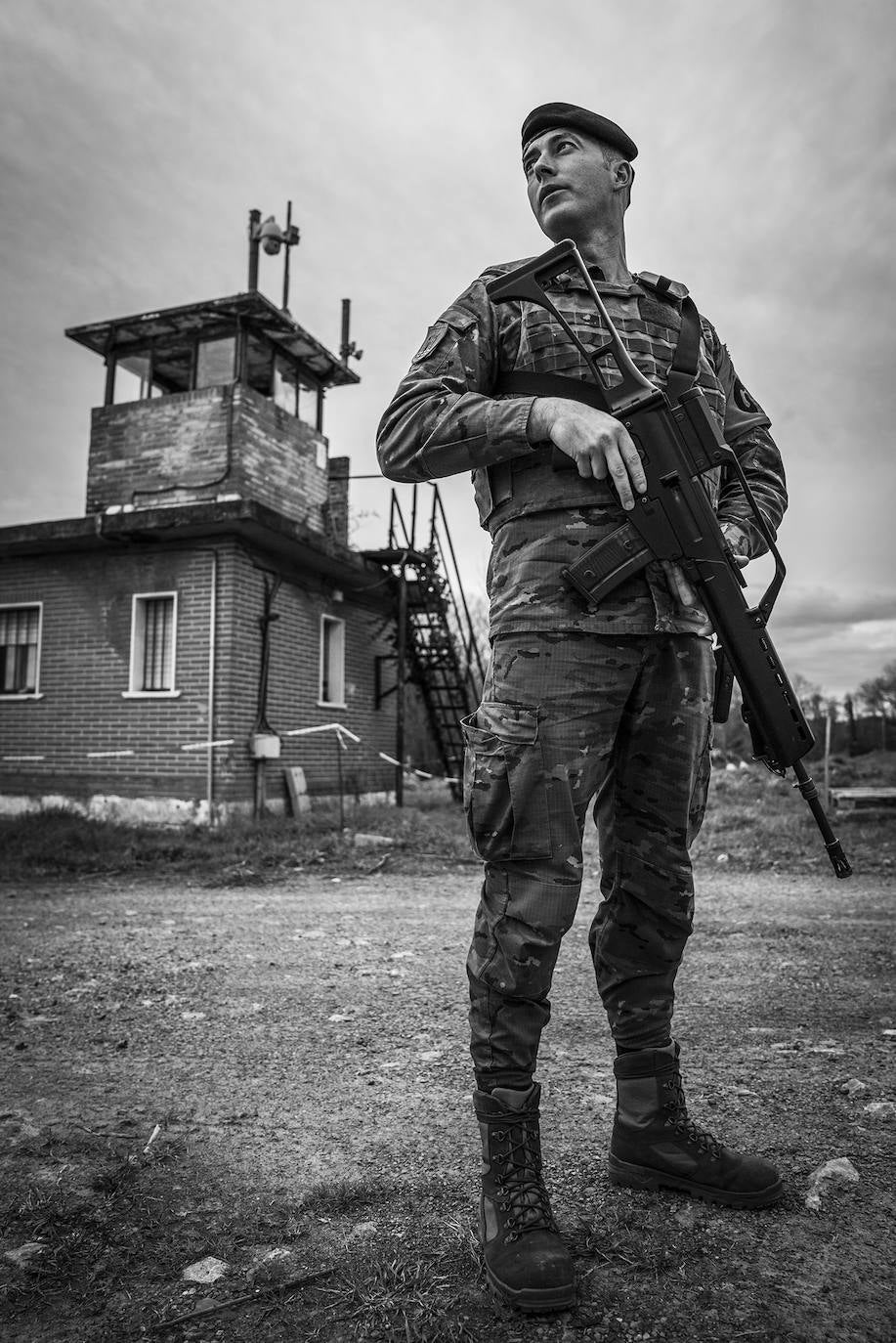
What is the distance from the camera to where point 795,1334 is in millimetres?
1382

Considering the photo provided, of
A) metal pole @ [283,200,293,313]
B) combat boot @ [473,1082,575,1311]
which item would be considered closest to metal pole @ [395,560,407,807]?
metal pole @ [283,200,293,313]

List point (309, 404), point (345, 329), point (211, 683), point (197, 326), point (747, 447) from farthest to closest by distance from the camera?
point (345, 329) → point (309, 404) → point (197, 326) → point (211, 683) → point (747, 447)

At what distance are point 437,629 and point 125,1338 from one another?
1277 cm

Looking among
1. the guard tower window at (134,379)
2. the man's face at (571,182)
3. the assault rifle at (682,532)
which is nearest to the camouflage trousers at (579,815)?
the assault rifle at (682,532)

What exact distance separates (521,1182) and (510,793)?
73cm

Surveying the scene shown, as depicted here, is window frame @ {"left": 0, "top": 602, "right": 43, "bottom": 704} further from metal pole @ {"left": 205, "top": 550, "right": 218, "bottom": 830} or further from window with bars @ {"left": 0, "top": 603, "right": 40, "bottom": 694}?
metal pole @ {"left": 205, "top": 550, "right": 218, "bottom": 830}

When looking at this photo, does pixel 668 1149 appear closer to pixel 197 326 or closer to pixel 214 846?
pixel 214 846

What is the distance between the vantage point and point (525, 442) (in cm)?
183

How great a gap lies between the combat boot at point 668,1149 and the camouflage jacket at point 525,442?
39.6 inches

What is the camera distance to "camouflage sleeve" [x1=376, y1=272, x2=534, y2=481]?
6.02ft

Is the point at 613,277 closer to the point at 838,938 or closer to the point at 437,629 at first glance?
the point at 838,938

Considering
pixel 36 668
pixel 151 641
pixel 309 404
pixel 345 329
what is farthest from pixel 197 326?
pixel 36 668

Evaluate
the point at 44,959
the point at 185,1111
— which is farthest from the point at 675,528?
the point at 44,959

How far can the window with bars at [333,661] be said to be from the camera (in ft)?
44.2
